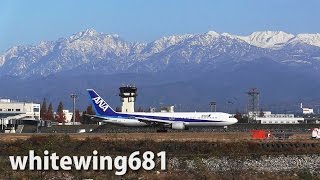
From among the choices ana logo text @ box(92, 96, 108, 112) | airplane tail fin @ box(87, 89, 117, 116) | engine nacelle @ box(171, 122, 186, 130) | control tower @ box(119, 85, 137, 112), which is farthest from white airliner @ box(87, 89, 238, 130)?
control tower @ box(119, 85, 137, 112)

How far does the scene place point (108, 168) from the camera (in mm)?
41031

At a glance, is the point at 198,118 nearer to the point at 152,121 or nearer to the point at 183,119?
the point at 183,119

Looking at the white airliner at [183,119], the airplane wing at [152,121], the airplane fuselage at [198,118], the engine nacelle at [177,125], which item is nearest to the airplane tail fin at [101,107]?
the white airliner at [183,119]

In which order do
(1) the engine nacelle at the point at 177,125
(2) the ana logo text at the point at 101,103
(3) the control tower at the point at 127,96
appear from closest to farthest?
(1) the engine nacelle at the point at 177,125 < (2) the ana logo text at the point at 101,103 < (3) the control tower at the point at 127,96

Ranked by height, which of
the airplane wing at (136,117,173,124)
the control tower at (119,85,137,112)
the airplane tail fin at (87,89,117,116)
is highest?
the control tower at (119,85,137,112)

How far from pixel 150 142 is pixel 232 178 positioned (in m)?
20.3

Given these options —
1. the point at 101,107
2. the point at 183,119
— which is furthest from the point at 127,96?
the point at 183,119

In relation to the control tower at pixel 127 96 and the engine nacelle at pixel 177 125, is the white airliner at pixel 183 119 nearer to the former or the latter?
the engine nacelle at pixel 177 125

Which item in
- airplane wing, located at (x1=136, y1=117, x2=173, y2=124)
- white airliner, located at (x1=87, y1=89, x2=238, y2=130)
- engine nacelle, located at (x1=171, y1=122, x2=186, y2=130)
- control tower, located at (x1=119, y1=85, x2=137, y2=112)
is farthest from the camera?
control tower, located at (x1=119, y1=85, x2=137, y2=112)

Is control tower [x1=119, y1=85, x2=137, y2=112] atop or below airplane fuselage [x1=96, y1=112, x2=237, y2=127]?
atop

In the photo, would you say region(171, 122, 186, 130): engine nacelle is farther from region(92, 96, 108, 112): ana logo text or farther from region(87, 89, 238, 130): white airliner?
region(92, 96, 108, 112): ana logo text

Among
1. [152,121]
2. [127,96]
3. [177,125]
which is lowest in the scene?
[177,125]

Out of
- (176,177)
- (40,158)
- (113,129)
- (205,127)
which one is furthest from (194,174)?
(113,129)

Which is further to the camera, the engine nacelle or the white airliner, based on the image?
the white airliner
